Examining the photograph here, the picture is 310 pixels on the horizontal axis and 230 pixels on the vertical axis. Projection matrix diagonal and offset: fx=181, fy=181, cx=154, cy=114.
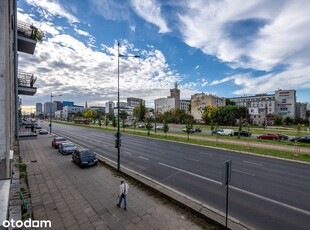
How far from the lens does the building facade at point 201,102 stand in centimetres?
10306

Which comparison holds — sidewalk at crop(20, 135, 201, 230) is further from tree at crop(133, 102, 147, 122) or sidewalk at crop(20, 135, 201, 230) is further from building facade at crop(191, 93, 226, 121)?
building facade at crop(191, 93, 226, 121)

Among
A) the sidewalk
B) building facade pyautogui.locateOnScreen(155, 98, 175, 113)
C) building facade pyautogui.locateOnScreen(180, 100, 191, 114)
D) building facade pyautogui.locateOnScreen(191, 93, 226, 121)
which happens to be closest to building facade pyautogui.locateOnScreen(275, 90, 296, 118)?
building facade pyautogui.locateOnScreen(191, 93, 226, 121)

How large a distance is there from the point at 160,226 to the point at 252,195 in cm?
547

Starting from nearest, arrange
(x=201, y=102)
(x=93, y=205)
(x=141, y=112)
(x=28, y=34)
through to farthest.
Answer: (x=93, y=205) → (x=28, y=34) → (x=141, y=112) → (x=201, y=102)

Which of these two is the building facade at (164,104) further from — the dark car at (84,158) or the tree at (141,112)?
the dark car at (84,158)

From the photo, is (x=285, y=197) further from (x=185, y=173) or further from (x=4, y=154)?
(x=4, y=154)

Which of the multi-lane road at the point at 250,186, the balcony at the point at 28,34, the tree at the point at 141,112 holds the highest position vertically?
the balcony at the point at 28,34

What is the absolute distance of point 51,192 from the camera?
9.53 metres

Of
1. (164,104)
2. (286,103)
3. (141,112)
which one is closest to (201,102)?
(141,112)

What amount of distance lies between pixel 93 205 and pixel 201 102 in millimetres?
103777

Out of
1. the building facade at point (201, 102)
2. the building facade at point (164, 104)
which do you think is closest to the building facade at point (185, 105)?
the building facade at point (164, 104)

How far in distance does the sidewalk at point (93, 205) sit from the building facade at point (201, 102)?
316 ft

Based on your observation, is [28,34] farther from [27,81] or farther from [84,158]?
[84,158]

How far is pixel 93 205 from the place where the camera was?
26.1 ft
